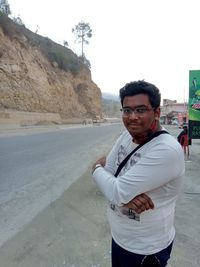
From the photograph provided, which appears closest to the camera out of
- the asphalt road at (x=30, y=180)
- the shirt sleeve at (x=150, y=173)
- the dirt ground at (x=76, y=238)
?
the shirt sleeve at (x=150, y=173)

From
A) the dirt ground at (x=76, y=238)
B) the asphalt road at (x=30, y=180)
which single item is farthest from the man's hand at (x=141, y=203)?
the asphalt road at (x=30, y=180)

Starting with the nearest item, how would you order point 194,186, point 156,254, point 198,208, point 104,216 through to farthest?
point 156,254 → point 104,216 → point 198,208 → point 194,186

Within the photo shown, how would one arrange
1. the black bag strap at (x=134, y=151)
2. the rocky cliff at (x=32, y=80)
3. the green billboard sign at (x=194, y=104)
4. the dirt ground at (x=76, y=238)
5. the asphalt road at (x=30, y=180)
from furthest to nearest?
the rocky cliff at (x=32, y=80), the green billboard sign at (x=194, y=104), the asphalt road at (x=30, y=180), the dirt ground at (x=76, y=238), the black bag strap at (x=134, y=151)

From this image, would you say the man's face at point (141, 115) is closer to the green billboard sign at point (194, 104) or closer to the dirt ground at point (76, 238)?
the dirt ground at point (76, 238)

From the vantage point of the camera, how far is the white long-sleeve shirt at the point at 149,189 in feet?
5.39

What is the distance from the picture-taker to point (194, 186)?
291 inches

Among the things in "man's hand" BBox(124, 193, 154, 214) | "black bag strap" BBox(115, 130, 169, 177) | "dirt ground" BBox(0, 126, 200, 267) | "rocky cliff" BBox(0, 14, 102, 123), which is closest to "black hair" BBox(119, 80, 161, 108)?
"black bag strap" BBox(115, 130, 169, 177)

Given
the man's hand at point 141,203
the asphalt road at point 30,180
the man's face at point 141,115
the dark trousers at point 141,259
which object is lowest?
the asphalt road at point 30,180

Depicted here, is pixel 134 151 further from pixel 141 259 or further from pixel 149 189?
pixel 141 259

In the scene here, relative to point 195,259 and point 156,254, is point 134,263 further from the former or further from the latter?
point 195,259

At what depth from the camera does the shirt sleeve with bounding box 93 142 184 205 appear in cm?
163

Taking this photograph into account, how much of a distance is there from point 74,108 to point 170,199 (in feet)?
171

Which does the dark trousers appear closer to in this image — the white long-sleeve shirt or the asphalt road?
the white long-sleeve shirt

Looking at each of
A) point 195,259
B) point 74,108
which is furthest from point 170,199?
point 74,108
